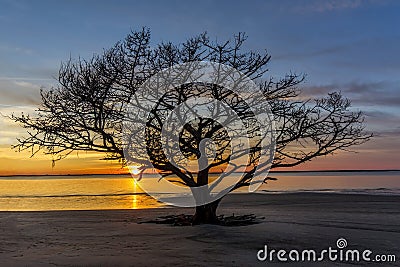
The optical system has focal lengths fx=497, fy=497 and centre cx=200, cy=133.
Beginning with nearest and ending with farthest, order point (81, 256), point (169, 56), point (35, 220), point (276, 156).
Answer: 1. point (81, 256)
2. point (169, 56)
3. point (276, 156)
4. point (35, 220)

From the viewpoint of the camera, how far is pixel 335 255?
11266 millimetres

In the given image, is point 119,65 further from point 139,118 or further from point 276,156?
point 276,156

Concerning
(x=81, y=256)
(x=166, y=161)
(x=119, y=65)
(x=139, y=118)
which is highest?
(x=119, y=65)

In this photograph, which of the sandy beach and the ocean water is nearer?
the sandy beach

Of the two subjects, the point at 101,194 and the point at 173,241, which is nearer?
the point at 173,241

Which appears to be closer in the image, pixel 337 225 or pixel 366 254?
pixel 366 254

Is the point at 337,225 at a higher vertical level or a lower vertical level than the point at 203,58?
lower

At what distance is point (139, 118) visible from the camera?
16.6 meters

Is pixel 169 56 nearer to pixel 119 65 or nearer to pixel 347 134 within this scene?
pixel 119 65

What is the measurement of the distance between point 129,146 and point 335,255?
793 centimetres

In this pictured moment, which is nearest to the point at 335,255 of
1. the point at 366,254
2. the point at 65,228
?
the point at 366,254

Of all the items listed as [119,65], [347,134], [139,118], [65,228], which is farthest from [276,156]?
[65,228]

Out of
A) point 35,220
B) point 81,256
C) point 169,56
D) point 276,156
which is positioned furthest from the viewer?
point 35,220

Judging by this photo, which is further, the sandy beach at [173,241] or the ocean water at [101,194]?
the ocean water at [101,194]
